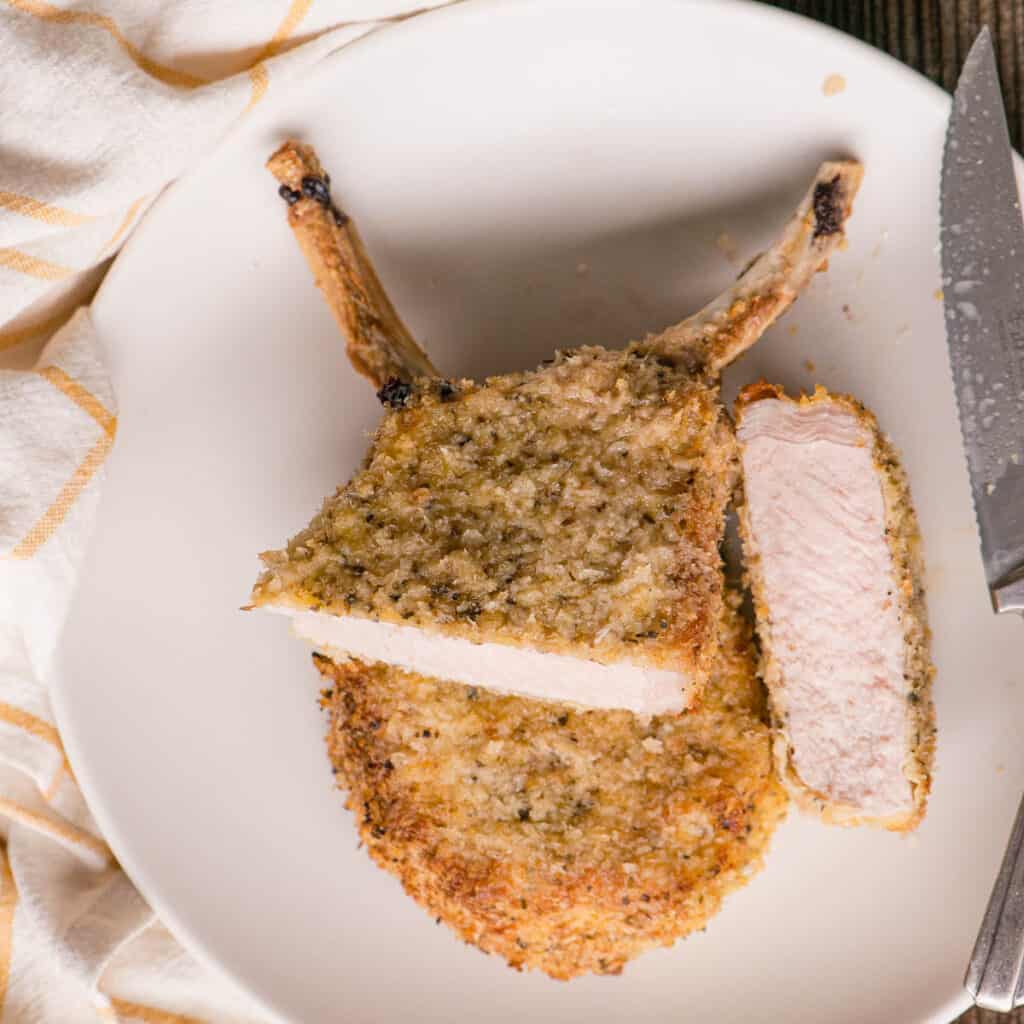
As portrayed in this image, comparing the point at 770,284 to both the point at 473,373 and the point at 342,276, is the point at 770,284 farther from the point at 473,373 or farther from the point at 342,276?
the point at 342,276

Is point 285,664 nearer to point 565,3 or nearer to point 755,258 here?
point 755,258

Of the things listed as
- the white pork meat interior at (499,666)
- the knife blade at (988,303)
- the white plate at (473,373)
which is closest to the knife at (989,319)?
the knife blade at (988,303)

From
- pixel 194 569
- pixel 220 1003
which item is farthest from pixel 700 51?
pixel 220 1003

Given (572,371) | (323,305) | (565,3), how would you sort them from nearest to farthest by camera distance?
(572,371) → (565,3) → (323,305)

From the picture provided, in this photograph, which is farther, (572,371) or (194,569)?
(194,569)

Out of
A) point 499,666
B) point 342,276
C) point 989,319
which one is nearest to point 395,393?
point 342,276

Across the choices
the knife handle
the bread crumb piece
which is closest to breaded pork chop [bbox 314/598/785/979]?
the knife handle

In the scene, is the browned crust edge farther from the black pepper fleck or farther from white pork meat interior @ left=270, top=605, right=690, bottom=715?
white pork meat interior @ left=270, top=605, right=690, bottom=715
